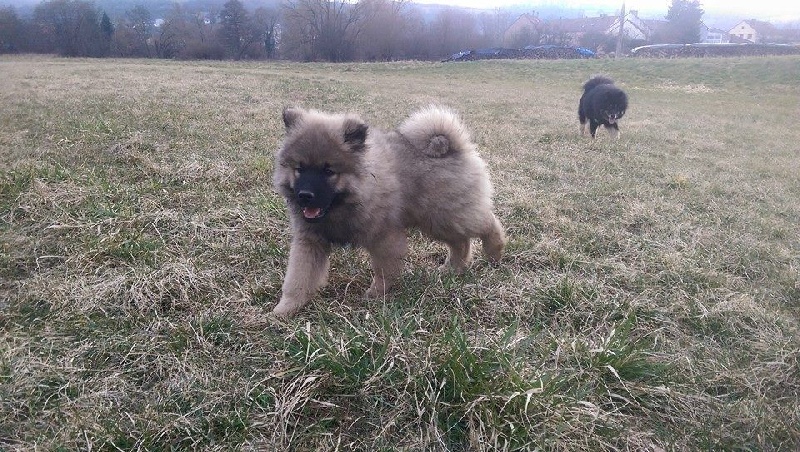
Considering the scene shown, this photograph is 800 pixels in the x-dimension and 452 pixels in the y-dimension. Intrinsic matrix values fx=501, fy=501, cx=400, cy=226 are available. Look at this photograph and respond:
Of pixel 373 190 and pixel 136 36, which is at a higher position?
pixel 136 36

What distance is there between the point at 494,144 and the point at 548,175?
78.7 inches

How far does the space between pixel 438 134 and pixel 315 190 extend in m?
1.08

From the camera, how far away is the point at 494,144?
8.39m

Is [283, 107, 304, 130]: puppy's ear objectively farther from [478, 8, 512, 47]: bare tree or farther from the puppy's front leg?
[478, 8, 512, 47]: bare tree

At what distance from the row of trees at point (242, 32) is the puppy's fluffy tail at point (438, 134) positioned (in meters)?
42.7

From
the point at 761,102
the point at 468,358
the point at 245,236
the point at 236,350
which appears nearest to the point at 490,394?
the point at 468,358

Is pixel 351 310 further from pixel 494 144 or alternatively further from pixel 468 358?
pixel 494 144

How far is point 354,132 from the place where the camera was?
299 centimetres

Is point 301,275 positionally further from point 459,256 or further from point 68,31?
point 68,31

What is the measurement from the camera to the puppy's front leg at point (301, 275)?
2971 mm

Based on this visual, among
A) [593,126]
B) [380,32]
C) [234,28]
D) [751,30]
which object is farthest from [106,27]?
[751,30]

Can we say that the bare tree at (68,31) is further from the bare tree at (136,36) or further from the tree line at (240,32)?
the bare tree at (136,36)

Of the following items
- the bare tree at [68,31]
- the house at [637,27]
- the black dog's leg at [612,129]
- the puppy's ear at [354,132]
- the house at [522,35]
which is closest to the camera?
the puppy's ear at [354,132]

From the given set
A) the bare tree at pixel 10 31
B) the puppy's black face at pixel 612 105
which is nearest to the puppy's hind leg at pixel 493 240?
the puppy's black face at pixel 612 105
